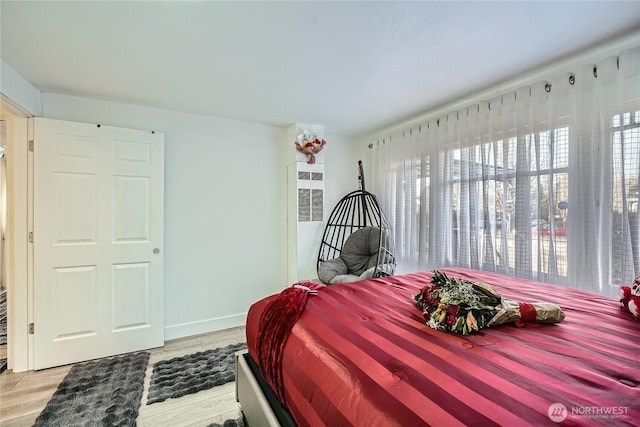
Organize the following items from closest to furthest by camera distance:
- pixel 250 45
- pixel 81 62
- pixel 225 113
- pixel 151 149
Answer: pixel 250 45 → pixel 81 62 → pixel 151 149 → pixel 225 113

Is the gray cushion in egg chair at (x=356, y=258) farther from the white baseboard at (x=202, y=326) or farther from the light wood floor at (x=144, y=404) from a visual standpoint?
the light wood floor at (x=144, y=404)

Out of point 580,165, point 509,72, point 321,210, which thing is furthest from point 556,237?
point 321,210

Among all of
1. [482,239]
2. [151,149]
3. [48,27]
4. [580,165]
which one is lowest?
[482,239]

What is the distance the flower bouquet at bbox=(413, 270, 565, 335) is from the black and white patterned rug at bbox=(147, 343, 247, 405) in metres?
1.75

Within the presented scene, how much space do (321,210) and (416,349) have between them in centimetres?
262

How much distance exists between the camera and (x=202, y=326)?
3.01 metres

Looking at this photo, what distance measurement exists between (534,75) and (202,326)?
3.89 metres

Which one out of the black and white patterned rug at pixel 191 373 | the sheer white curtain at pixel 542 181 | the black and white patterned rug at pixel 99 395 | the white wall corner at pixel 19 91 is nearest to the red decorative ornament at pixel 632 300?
the sheer white curtain at pixel 542 181

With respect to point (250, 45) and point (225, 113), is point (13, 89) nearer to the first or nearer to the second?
point (225, 113)

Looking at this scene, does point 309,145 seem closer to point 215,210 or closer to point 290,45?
point 215,210

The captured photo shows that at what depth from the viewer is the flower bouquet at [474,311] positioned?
1126 millimetres

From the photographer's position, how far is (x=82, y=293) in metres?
2.43

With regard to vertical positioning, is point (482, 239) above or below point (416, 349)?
above

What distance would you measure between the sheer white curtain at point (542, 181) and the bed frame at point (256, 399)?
Answer: 2071mm
